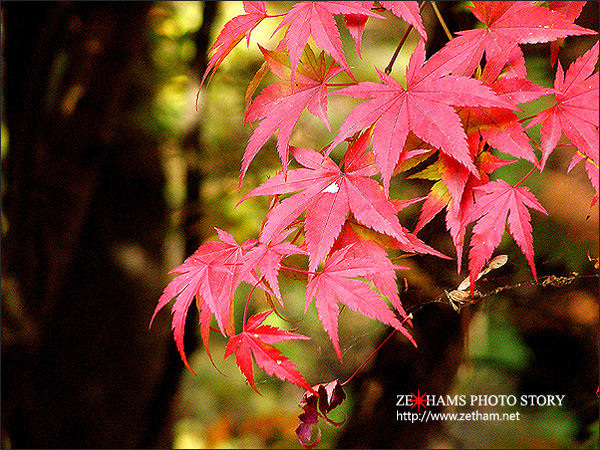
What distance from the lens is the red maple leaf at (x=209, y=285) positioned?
1.41 feet

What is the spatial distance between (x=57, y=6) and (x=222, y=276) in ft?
3.77

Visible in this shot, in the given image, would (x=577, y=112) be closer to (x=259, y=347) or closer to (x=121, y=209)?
(x=259, y=347)

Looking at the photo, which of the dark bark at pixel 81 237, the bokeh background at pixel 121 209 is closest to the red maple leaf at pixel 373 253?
the bokeh background at pixel 121 209

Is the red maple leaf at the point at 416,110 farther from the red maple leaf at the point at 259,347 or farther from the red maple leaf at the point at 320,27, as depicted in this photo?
the red maple leaf at the point at 259,347

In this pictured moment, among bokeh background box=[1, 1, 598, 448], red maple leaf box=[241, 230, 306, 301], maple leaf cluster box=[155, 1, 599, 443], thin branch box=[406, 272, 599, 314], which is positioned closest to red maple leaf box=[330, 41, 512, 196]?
maple leaf cluster box=[155, 1, 599, 443]

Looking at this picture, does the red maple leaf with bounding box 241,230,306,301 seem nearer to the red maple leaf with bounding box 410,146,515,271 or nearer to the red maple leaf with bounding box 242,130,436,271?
the red maple leaf with bounding box 242,130,436,271

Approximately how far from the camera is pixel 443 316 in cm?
62

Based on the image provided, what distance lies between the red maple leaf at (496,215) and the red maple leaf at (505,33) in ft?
0.39

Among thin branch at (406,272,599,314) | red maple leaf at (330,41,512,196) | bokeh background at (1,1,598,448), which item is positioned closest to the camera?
red maple leaf at (330,41,512,196)

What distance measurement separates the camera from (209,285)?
43cm

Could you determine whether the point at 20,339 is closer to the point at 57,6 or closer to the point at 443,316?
the point at 57,6

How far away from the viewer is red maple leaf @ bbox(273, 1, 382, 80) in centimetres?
35

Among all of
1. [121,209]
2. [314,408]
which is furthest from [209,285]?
[121,209]

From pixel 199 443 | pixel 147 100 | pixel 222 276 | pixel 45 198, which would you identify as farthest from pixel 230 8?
pixel 199 443
